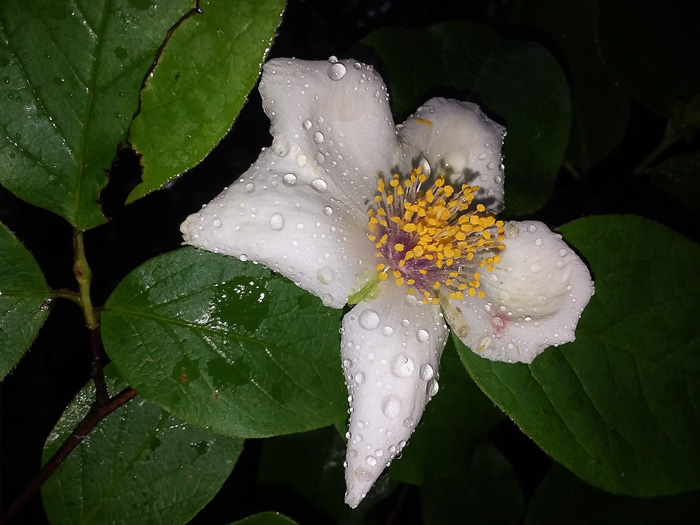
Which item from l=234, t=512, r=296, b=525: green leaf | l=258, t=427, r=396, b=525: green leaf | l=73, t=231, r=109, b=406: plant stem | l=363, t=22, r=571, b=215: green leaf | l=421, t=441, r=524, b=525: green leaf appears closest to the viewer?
l=73, t=231, r=109, b=406: plant stem

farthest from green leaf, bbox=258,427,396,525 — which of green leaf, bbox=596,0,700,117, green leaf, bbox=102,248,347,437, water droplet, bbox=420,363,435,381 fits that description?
green leaf, bbox=596,0,700,117

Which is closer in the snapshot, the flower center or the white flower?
the white flower

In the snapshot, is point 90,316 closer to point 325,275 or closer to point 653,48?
point 325,275

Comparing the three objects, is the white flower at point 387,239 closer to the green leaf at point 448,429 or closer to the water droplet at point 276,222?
the water droplet at point 276,222

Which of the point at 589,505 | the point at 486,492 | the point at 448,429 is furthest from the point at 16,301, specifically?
the point at 589,505

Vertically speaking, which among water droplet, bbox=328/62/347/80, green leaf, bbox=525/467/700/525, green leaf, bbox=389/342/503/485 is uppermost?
water droplet, bbox=328/62/347/80

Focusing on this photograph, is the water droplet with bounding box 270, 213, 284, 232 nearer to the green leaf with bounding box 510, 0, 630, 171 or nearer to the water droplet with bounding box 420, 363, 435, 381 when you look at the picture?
the water droplet with bounding box 420, 363, 435, 381

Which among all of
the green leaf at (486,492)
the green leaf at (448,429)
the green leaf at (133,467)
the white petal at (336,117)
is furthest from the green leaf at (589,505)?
the white petal at (336,117)
